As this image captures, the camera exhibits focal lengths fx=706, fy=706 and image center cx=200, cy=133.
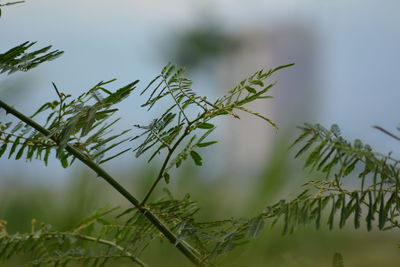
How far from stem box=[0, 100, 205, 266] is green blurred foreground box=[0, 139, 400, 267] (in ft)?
1.29

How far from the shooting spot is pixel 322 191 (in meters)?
0.25

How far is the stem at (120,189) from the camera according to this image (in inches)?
10.4

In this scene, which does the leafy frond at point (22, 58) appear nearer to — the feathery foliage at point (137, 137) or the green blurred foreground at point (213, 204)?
the feathery foliage at point (137, 137)

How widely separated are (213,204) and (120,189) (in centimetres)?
80

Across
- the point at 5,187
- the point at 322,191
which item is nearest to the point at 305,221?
the point at 322,191

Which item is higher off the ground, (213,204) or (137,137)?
(213,204)


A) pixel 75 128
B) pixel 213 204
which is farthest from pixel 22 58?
pixel 213 204

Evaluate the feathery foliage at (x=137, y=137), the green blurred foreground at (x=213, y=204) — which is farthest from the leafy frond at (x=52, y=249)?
the green blurred foreground at (x=213, y=204)

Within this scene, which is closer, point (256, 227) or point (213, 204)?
point (256, 227)

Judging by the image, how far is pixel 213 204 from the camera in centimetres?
105

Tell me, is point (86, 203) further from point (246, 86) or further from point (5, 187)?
point (246, 86)

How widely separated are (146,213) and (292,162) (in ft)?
2.21

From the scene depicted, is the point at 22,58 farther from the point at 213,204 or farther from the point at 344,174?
the point at 213,204

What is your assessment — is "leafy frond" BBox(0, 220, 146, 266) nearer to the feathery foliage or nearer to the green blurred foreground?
the feathery foliage
